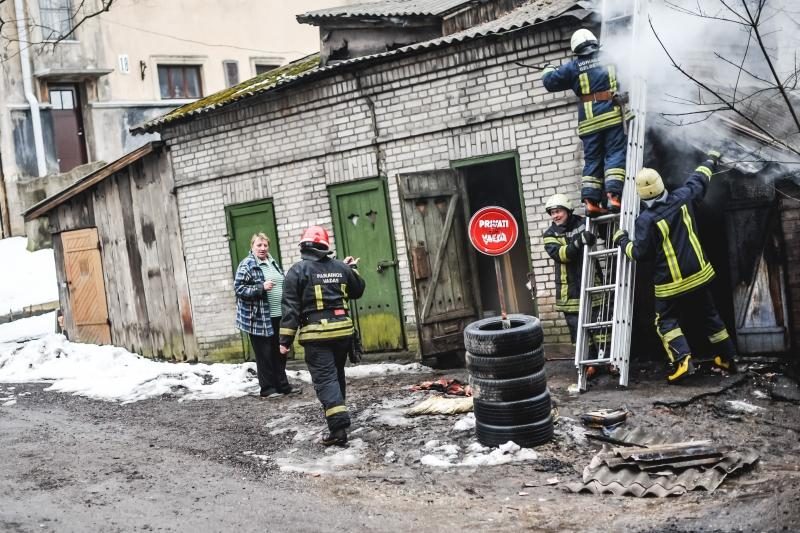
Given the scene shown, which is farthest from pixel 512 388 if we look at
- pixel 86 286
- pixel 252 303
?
pixel 86 286

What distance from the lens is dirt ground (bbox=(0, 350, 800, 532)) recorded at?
5.28 meters

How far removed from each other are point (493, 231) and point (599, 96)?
1893mm

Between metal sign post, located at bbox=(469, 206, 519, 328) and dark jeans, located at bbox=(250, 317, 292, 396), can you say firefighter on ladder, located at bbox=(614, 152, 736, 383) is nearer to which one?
metal sign post, located at bbox=(469, 206, 519, 328)

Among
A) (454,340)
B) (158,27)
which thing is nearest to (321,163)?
(454,340)

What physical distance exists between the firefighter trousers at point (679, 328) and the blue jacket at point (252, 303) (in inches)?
168

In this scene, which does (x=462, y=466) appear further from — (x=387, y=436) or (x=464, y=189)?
(x=464, y=189)

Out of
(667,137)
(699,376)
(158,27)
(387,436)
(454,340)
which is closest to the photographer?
(387,436)

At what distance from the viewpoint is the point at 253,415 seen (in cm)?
884

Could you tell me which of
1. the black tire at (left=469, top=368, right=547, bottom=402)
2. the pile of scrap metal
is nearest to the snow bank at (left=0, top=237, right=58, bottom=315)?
the black tire at (left=469, top=368, right=547, bottom=402)

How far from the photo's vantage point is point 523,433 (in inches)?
258

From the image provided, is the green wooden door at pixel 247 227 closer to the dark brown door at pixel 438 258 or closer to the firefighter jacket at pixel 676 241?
the dark brown door at pixel 438 258

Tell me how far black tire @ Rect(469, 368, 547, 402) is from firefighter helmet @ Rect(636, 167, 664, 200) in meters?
2.02

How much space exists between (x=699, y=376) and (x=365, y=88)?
18.4 ft

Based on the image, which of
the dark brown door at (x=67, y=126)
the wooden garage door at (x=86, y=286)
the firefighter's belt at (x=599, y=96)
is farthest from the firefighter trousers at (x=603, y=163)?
the dark brown door at (x=67, y=126)
